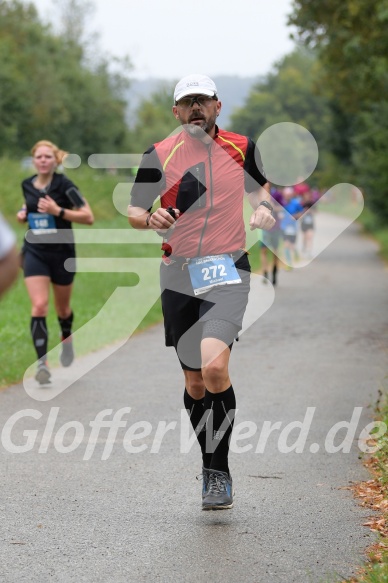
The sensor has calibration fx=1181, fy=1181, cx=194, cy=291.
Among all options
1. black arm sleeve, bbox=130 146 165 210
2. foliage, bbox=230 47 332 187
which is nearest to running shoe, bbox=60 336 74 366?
black arm sleeve, bbox=130 146 165 210

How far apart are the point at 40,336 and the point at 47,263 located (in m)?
0.64

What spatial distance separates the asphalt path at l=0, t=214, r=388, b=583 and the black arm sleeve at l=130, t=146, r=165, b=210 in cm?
157

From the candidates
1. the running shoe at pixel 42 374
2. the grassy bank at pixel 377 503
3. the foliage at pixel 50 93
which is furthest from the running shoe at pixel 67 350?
the foliage at pixel 50 93

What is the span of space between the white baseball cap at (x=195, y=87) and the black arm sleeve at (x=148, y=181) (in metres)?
0.32

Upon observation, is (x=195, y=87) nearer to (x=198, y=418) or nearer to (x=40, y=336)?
(x=198, y=418)

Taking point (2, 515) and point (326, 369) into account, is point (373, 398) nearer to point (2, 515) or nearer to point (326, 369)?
point (326, 369)

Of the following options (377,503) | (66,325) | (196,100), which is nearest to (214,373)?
(377,503)

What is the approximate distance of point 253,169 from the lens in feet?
20.0

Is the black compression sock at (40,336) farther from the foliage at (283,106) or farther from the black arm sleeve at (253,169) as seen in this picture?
the foliage at (283,106)

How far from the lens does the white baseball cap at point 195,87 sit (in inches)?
229

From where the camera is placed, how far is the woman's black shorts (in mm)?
10195

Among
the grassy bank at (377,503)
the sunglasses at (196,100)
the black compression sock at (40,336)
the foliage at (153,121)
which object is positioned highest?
the foliage at (153,121)

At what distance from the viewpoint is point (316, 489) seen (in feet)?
21.5

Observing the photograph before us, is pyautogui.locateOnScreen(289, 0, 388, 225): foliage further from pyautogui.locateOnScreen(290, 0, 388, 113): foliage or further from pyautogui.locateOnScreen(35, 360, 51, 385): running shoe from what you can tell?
pyautogui.locateOnScreen(35, 360, 51, 385): running shoe
